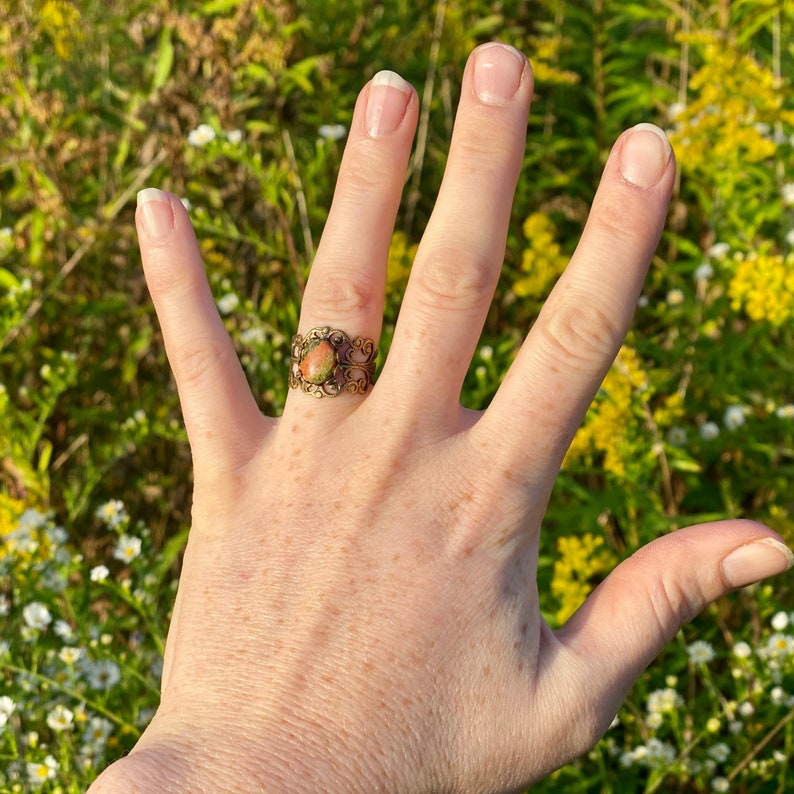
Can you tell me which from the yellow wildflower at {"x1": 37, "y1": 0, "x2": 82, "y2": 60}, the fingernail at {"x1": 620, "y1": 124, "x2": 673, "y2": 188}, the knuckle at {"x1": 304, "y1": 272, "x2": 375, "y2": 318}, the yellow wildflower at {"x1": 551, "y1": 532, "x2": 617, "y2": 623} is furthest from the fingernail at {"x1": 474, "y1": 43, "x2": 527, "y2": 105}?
the yellow wildflower at {"x1": 37, "y1": 0, "x2": 82, "y2": 60}

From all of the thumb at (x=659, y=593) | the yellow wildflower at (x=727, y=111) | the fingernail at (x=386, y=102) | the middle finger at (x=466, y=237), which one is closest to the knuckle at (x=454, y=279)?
the middle finger at (x=466, y=237)

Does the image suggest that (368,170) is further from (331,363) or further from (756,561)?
(756,561)

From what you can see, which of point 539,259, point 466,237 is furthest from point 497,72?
point 539,259

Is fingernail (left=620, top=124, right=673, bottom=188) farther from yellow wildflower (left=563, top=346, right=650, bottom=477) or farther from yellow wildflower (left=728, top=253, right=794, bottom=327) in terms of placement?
yellow wildflower (left=728, top=253, right=794, bottom=327)

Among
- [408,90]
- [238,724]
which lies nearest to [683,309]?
[408,90]

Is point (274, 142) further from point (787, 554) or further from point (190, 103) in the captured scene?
point (787, 554)

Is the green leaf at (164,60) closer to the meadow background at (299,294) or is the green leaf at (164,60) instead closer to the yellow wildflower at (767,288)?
the meadow background at (299,294)
